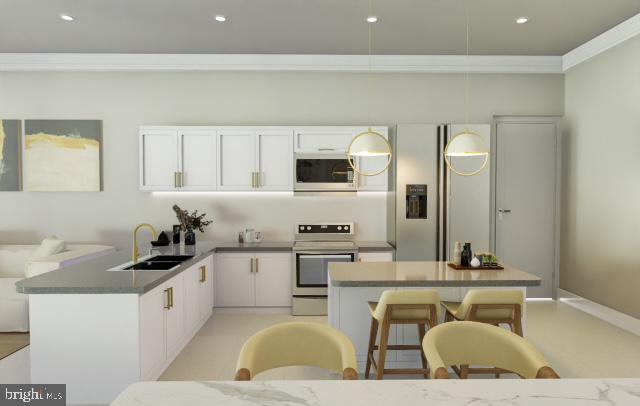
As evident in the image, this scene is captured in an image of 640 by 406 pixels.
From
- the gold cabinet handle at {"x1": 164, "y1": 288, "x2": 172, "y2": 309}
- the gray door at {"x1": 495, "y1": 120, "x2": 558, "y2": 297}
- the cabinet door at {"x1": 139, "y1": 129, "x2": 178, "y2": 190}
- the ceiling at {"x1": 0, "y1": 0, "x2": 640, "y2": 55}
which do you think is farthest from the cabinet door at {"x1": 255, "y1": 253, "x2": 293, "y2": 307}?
the gray door at {"x1": 495, "y1": 120, "x2": 558, "y2": 297}

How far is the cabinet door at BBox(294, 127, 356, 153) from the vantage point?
15.8 feet

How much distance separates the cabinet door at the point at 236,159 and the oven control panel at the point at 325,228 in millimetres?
839

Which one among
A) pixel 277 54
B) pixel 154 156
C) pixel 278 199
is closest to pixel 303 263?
pixel 278 199

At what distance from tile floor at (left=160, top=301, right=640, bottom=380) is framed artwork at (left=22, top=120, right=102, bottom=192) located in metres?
2.50

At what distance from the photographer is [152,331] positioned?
9.00 ft

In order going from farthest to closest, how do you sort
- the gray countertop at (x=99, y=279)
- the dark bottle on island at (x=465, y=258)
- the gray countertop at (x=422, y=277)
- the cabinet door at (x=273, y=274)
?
1. the cabinet door at (x=273, y=274)
2. the dark bottle on island at (x=465, y=258)
3. the gray countertop at (x=422, y=277)
4. the gray countertop at (x=99, y=279)

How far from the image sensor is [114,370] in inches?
98.8

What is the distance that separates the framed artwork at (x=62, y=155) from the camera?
16.5ft

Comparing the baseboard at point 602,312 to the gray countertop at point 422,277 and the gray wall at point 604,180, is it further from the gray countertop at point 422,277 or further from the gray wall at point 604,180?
the gray countertop at point 422,277

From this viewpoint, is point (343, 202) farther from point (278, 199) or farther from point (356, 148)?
point (356, 148)

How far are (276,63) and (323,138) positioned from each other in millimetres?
1190

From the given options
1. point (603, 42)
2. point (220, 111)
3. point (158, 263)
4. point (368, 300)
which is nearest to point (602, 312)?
point (603, 42)

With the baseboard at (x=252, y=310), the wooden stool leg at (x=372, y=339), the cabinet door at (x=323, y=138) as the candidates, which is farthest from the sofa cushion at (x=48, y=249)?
the wooden stool leg at (x=372, y=339)

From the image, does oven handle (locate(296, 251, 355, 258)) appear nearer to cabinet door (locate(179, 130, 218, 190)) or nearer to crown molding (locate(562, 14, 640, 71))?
cabinet door (locate(179, 130, 218, 190))
